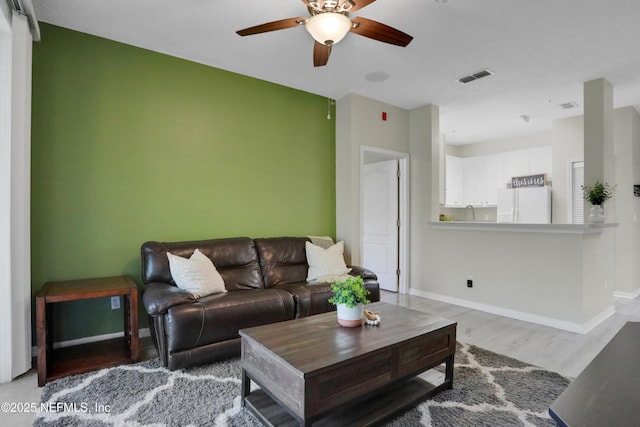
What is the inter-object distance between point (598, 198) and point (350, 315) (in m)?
3.42

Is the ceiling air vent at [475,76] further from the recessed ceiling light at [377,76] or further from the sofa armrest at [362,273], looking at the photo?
the sofa armrest at [362,273]

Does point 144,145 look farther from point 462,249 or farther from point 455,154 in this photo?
point 455,154

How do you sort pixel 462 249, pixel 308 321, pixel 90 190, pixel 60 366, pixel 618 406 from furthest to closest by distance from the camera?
pixel 462 249, pixel 90 190, pixel 60 366, pixel 308 321, pixel 618 406

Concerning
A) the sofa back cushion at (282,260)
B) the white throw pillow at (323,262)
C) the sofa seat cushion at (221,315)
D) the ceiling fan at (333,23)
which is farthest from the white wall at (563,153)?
the sofa seat cushion at (221,315)

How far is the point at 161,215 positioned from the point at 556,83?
15.8 ft

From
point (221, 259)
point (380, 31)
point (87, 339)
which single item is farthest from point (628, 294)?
point (87, 339)

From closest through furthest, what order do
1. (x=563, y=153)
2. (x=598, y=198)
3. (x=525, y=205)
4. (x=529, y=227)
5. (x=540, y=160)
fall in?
1. (x=598, y=198)
2. (x=529, y=227)
3. (x=563, y=153)
4. (x=525, y=205)
5. (x=540, y=160)

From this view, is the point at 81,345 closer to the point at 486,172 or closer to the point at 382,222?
the point at 382,222

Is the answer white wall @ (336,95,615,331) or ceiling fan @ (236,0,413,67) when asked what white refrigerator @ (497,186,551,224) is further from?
ceiling fan @ (236,0,413,67)

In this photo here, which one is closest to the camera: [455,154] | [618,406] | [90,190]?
[618,406]

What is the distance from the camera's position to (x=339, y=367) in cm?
167

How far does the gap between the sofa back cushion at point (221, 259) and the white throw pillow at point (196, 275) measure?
110mm

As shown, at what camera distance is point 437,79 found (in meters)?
4.01

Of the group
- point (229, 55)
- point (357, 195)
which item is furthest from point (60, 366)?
point (357, 195)
